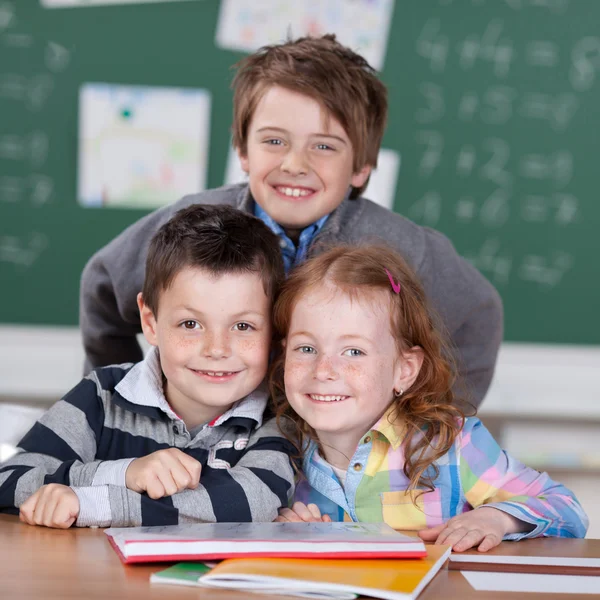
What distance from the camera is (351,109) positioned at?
1.90 meters

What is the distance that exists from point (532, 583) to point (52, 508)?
0.55 metres

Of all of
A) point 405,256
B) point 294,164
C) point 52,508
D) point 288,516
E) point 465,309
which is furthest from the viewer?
point 465,309

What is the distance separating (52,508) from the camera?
1.10m

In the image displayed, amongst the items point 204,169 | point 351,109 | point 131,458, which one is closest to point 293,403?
point 131,458

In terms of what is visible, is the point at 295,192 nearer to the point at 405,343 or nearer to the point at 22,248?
the point at 405,343

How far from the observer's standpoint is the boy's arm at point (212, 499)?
112cm

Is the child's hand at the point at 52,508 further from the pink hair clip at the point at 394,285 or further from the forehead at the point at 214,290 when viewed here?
the pink hair clip at the point at 394,285

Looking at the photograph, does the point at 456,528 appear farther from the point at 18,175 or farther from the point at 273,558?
the point at 18,175

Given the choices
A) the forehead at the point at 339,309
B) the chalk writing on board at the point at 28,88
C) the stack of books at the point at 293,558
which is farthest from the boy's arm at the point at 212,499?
the chalk writing on board at the point at 28,88

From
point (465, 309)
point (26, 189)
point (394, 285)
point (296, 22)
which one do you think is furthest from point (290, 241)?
point (26, 189)

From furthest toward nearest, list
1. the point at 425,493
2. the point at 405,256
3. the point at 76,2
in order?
the point at 76,2 < the point at 405,256 < the point at 425,493

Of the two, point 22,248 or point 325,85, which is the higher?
point 325,85

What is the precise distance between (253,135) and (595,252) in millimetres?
2323

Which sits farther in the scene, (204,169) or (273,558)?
(204,169)
